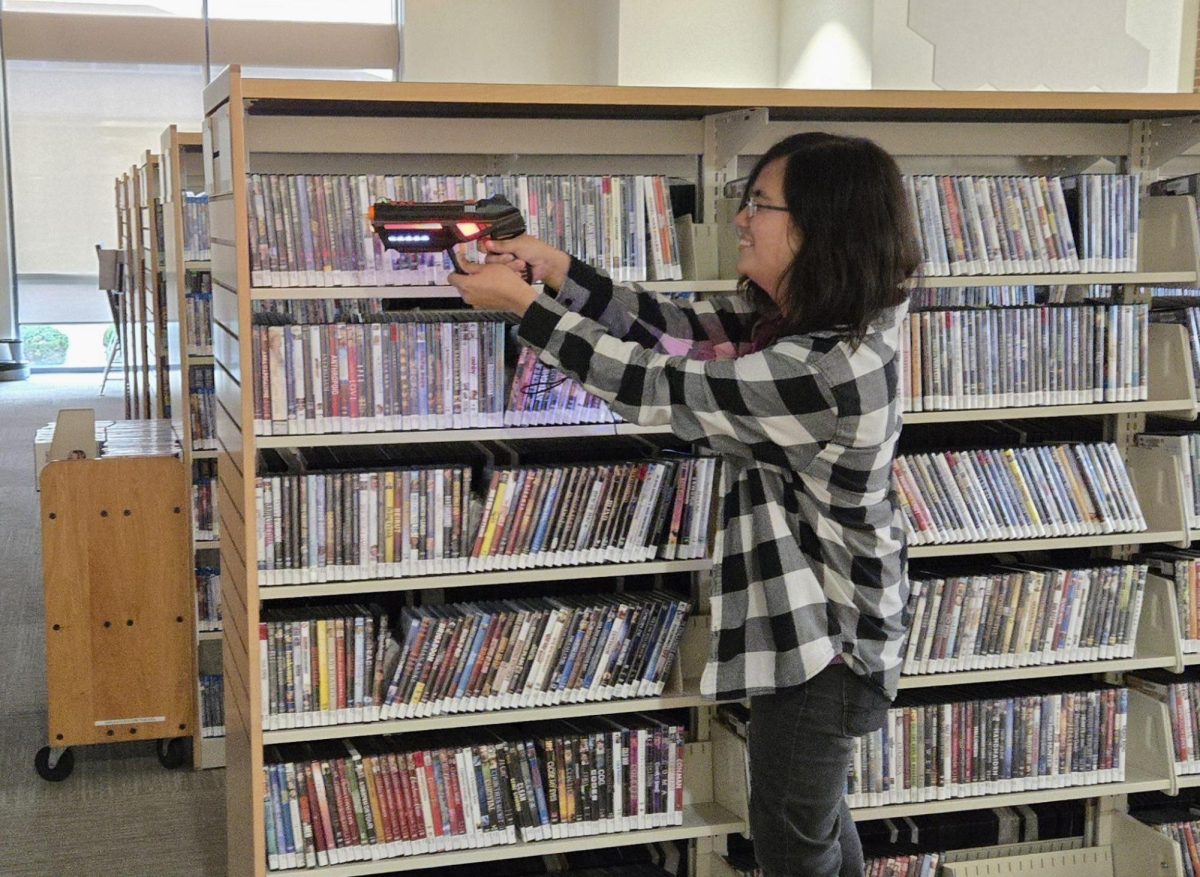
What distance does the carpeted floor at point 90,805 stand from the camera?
317 centimetres

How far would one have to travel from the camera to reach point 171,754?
150 inches

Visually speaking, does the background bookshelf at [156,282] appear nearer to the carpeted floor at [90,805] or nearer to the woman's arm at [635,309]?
the carpeted floor at [90,805]

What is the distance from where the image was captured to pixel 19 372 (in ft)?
39.1

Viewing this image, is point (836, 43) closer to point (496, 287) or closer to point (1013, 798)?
point (1013, 798)

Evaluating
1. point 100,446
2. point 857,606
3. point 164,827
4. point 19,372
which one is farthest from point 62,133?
point 857,606

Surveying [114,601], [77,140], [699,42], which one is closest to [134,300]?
[114,601]

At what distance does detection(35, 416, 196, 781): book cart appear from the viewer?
3.55 meters

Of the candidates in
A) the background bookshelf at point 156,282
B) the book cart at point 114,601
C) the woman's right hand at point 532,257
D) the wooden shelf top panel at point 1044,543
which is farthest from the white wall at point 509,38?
the woman's right hand at point 532,257

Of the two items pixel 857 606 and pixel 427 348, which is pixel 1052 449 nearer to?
pixel 857 606

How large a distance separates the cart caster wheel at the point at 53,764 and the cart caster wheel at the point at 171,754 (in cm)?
24

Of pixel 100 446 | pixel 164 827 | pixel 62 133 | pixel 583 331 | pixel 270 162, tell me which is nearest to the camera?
pixel 583 331

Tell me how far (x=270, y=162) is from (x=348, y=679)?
1061mm

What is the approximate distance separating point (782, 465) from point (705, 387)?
180 millimetres

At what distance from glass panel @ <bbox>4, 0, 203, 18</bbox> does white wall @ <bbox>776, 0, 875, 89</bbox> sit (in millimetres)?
5021
